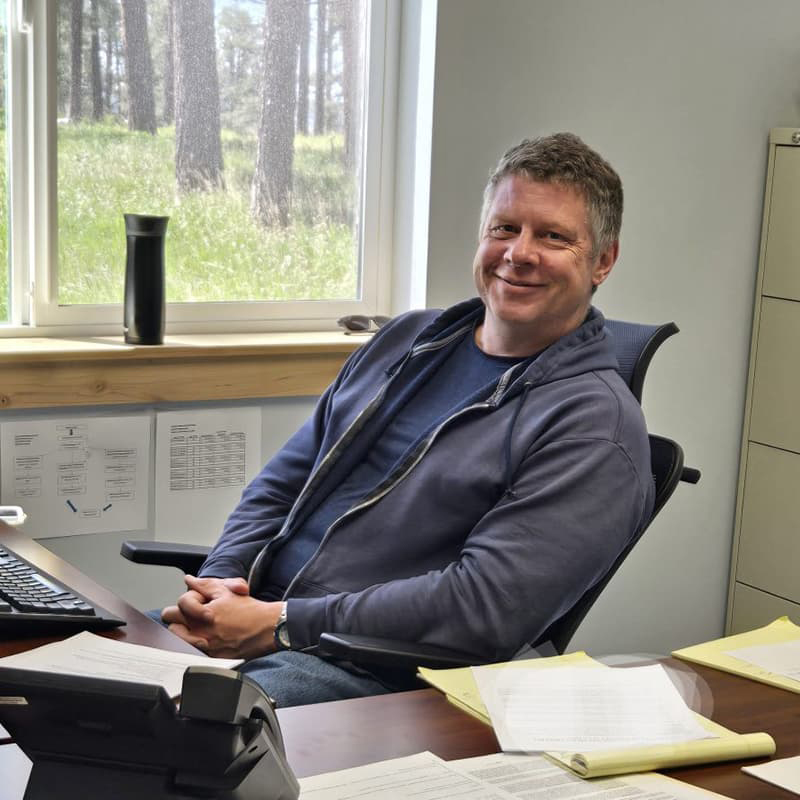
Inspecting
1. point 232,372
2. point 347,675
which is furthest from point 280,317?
point 347,675

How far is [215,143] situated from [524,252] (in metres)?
1.11

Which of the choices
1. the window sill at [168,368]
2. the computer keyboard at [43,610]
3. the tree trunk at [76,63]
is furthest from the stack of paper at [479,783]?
the tree trunk at [76,63]

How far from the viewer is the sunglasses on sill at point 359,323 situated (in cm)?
287

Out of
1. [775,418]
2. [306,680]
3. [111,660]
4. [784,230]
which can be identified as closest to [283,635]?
[306,680]

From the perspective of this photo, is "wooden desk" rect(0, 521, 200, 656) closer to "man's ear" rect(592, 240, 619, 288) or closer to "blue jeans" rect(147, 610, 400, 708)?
"blue jeans" rect(147, 610, 400, 708)

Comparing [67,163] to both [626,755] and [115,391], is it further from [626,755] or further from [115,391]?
[626,755]

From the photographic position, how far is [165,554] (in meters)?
2.01

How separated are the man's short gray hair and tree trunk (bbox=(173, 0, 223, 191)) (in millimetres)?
1013

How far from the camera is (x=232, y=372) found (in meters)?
2.68

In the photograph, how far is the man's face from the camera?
6.32 ft

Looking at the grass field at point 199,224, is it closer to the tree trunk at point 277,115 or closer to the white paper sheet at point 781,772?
the tree trunk at point 277,115

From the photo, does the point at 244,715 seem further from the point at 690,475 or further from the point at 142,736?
the point at 690,475

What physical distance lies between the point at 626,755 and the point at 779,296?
242 cm

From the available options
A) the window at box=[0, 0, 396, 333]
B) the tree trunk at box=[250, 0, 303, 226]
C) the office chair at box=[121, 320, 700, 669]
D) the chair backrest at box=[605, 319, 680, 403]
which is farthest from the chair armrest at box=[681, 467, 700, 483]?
the tree trunk at box=[250, 0, 303, 226]
